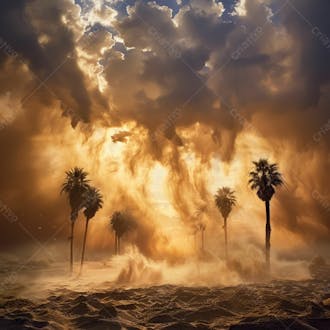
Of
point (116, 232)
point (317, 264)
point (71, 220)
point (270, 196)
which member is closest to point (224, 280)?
point (270, 196)

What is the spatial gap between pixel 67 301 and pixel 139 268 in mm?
27420

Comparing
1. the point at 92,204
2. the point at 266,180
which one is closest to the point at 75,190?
the point at 92,204

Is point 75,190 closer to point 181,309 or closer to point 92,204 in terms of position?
point 92,204

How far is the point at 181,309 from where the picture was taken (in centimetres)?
3612

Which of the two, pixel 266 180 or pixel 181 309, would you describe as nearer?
pixel 181 309

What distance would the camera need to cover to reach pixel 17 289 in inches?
2215

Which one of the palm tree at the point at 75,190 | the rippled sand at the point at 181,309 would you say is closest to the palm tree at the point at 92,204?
the palm tree at the point at 75,190

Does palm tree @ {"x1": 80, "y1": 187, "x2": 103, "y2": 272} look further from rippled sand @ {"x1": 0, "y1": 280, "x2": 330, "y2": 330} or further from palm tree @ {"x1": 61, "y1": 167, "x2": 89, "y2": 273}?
rippled sand @ {"x1": 0, "y1": 280, "x2": 330, "y2": 330}

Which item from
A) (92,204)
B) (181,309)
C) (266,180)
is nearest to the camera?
(181,309)

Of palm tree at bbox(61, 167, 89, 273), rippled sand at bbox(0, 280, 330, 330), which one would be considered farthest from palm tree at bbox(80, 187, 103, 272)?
rippled sand at bbox(0, 280, 330, 330)

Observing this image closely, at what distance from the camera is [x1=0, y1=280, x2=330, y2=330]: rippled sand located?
2987 centimetres

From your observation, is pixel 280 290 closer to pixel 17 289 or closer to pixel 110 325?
pixel 110 325

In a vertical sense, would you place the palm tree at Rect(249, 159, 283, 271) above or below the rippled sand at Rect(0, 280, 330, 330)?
above

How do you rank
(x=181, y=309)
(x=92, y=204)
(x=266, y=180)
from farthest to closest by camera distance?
(x=92, y=204) < (x=266, y=180) < (x=181, y=309)
